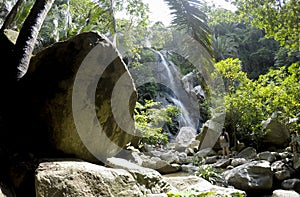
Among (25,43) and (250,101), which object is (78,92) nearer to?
(25,43)

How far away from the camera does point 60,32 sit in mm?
11070

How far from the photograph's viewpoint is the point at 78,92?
220cm

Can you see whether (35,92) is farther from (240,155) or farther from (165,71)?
(165,71)

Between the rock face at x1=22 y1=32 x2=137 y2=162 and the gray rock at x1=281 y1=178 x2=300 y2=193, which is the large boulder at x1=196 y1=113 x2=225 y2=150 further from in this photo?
the rock face at x1=22 y1=32 x2=137 y2=162

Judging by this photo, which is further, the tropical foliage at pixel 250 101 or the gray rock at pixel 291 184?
the tropical foliage at pixel 250 101

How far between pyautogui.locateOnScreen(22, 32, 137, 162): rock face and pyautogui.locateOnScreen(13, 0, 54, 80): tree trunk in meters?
0.11

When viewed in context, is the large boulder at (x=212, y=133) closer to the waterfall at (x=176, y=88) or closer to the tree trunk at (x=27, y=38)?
the waterfall at (x=176, y=88)

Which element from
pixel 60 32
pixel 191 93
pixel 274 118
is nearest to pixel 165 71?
pixel 191 93

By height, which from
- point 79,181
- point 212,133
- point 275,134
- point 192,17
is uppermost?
point 192,17

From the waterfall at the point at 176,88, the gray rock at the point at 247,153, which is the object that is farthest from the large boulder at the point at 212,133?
the waterfall at the point at 176,88

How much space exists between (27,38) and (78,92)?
95 cm

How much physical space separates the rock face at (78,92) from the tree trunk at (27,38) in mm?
105

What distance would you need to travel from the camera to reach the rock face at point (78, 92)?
217cm

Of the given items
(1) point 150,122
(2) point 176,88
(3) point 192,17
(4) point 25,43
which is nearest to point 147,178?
(4) point 25,43
